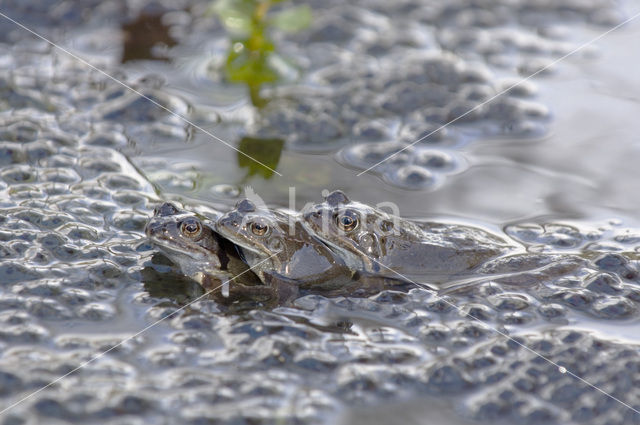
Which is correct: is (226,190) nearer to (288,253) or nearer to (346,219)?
(288,253)

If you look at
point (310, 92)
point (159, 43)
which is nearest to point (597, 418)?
point (310, 92)

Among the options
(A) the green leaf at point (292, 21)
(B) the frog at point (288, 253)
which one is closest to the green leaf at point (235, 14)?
(A) the green leaf at point (292, 21)

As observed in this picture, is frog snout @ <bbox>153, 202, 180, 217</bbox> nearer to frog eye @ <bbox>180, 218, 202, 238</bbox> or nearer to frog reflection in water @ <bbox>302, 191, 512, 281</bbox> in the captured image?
frog eye @ <bbox>180, 218, 202, 238</bbox>

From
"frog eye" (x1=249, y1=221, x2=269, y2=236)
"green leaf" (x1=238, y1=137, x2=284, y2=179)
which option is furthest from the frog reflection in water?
"green leaf" (x1=238, y1=137, x2=284, y2=179)

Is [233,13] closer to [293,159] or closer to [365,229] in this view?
[293,159]

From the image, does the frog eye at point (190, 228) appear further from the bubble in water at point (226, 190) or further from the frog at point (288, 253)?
the bubble in water at point (226, 190)

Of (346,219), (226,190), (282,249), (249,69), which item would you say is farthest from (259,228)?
(249,69)
